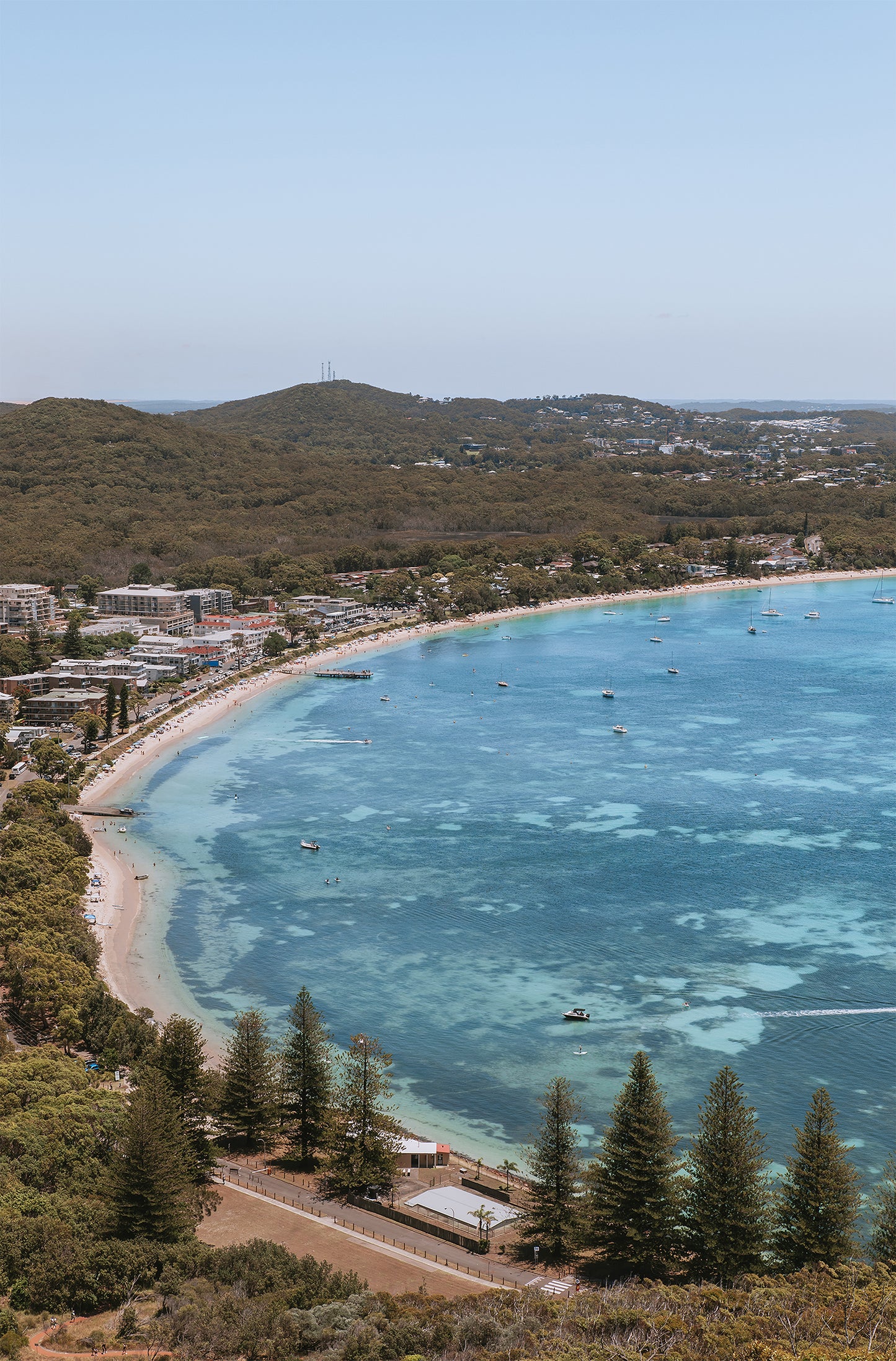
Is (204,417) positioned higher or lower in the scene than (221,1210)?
higher

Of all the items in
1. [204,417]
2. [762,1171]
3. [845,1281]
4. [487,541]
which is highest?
[204,417]

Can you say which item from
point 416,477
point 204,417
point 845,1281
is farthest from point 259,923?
point 204,417

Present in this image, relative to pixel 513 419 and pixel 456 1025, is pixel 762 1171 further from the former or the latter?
pixel 513 419

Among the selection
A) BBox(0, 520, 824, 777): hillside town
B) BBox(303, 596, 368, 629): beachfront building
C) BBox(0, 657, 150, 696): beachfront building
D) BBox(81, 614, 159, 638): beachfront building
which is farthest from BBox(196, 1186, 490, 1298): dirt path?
BBox(303, 596, 368, 629): beachfront building

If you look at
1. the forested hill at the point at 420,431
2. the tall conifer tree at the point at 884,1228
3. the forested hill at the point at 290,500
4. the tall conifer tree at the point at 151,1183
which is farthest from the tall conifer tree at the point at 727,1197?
the forested hill at the point at 420,431

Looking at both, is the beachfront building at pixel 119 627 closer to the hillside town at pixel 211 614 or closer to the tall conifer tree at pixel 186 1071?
the hillside town at pixel 211 614

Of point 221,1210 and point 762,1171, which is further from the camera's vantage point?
point 762,1171
